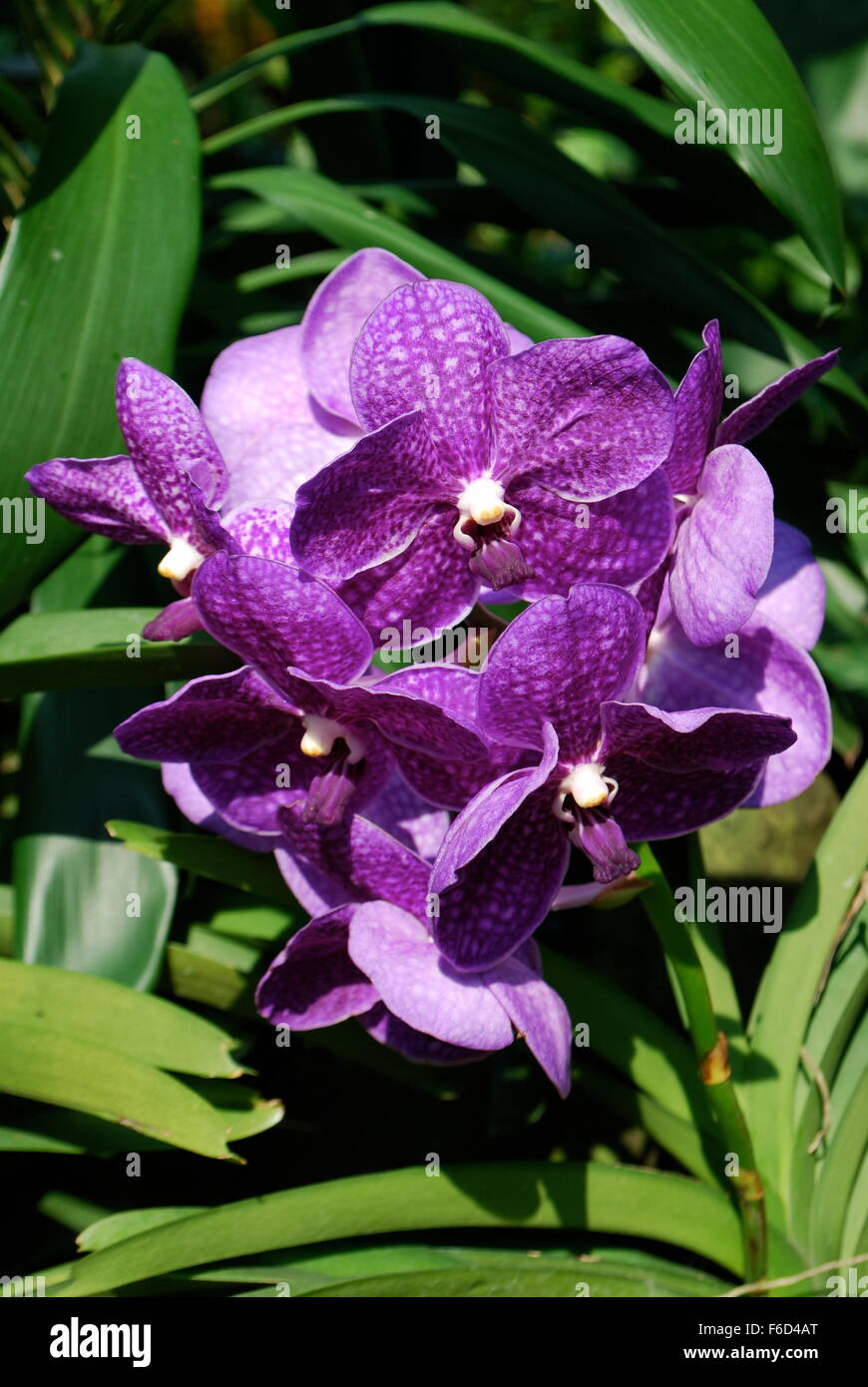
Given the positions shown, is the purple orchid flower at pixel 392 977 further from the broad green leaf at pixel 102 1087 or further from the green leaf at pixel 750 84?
the green leaf at pixel 750 84

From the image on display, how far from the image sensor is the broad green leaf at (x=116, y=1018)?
640 millimetres

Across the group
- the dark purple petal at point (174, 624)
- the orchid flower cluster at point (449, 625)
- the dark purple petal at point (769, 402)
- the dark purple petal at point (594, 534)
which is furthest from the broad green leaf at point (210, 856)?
the dark purple petal at point (769, 402)

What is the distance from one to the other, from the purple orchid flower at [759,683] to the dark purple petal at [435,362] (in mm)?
154

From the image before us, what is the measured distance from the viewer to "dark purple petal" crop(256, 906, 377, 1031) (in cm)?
57

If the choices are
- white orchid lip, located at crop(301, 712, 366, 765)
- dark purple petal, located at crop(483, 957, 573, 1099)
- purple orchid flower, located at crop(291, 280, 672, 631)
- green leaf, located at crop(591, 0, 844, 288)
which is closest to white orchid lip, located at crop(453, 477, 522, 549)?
purple orchid flower, located at crop(291, 280, 672, 631)

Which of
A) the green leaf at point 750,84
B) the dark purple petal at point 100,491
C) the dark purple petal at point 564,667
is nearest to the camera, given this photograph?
the dark purple petal at point 564,667

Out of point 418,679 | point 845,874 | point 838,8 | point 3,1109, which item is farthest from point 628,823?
point 838,8

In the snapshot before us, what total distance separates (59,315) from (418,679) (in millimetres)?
381

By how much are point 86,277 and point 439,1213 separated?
62 centimetres

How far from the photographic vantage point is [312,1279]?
61cm

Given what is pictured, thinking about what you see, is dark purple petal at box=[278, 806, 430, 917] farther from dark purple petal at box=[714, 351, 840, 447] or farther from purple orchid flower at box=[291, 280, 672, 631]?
dark purple petal at box=[714, 351, 840, 447]

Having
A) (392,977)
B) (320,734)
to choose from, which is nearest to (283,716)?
(320,734)

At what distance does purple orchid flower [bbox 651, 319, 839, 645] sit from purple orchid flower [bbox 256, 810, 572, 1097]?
0.61 ft

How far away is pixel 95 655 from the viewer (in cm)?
59
